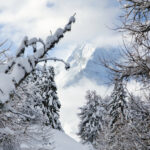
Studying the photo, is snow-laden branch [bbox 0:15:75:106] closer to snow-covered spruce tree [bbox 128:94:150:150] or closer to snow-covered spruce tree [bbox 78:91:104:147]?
snow-covered spruce tree [bbox 128:94:150:150]

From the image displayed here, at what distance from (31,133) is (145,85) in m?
5.74

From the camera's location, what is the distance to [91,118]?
38.2 m

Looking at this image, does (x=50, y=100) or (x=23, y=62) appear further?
(x=50, y=100)

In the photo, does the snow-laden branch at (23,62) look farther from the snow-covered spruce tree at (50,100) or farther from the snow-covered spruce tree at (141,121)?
the snow-covered spruce tree at (50,100)

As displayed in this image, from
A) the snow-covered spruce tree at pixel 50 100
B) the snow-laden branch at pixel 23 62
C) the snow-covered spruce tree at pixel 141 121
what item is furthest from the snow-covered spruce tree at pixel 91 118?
the snow-laden branch at pixel 23 62

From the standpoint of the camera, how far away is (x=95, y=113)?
125 feet

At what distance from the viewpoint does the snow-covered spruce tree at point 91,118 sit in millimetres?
37719

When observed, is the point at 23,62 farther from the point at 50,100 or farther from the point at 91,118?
the point at 91,118

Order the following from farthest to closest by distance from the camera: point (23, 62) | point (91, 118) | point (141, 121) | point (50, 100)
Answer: point (91, 118) < point (50, 100) < point (141, 121) < point (23, 62)

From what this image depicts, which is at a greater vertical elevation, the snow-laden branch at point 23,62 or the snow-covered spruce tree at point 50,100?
the snow-covered spruce tree at point 50,100

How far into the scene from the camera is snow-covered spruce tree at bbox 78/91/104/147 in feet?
124

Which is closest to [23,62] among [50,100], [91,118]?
[50,100]

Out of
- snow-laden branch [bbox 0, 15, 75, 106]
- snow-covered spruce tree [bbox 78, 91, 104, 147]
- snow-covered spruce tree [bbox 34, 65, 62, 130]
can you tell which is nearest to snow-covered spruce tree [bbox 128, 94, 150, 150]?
snow-laden branch [bbox 0, 15, 75, 106]

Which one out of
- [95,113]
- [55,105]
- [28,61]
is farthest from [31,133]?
[95,113]
